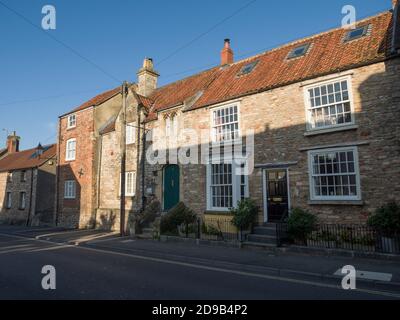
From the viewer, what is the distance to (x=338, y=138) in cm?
1216

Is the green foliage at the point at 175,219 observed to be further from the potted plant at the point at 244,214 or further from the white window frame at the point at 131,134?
the white window frame at the point at 131,134

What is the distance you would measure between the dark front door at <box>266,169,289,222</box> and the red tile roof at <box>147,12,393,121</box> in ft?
13.9

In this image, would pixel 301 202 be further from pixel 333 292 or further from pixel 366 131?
pixel 333 292

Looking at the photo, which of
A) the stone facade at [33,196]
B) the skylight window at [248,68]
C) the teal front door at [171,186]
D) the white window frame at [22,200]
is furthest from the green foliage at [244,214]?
the white window frame at [22,200]

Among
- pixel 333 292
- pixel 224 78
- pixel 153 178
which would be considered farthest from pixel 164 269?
pixel 224 78

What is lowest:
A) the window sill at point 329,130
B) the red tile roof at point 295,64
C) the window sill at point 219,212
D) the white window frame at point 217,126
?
the window sill at point 219,212

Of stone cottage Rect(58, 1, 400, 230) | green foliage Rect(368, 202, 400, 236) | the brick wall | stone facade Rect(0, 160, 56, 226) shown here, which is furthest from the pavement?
stone facade Rect(0, 160, 56, 226)

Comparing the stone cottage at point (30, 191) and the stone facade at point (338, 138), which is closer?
the stone facade at point (338, 138)

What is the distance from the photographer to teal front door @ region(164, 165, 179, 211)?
17969 mm

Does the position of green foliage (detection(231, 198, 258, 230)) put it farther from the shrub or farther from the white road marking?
the white road marking

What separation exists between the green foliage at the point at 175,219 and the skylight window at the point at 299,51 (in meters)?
10.1

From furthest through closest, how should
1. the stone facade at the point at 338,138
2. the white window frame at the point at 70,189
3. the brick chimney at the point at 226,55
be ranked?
the white window frame at the point at 70,189
the brick chimney at the point at 226,55
the stone facade at the point at 338,138

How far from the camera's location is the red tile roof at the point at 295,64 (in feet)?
41.4

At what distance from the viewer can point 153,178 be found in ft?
62.6
